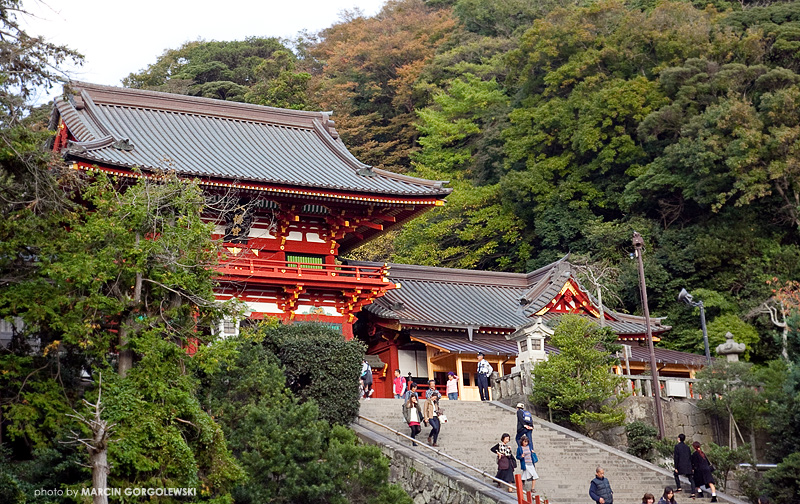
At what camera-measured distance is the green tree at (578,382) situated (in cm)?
2194

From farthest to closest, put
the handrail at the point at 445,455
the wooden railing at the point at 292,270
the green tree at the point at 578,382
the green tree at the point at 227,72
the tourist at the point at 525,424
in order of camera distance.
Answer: the green tree at the point at 227,72 < the wooden railing at the point at 292,270 < the green tree at the point at 578,382 < the tourist at the point at 525,424 < the handrail at the point at 445,455

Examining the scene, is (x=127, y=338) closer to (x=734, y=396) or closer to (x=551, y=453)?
(x=551, y=453)

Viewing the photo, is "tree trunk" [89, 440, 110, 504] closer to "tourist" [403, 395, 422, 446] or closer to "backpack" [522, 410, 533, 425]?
"tourist" [403, 395, 422, 446]

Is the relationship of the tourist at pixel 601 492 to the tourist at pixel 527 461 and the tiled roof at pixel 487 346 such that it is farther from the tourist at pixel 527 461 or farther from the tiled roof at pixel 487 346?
the tiled roof at pixel 487 346

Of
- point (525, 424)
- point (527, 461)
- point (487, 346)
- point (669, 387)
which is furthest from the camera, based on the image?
point (487, 346)

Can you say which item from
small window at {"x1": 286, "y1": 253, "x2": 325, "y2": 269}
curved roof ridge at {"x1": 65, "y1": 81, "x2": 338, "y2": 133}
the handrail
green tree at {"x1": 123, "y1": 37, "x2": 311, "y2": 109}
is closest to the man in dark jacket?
the handrail

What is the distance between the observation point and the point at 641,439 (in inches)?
861

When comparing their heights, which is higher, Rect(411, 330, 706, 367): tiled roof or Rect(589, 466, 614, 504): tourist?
Rect(411, 330, 706, 367): tiled roof

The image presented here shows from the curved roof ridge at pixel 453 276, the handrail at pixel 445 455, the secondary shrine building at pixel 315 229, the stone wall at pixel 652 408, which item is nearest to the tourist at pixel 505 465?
the handrail at pixel 445 455

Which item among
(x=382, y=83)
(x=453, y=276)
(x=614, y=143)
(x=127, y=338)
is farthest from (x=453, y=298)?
(x=382, y=83)

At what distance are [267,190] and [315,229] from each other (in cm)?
284

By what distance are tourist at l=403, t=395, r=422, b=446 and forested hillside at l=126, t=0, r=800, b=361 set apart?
1666 centimetres

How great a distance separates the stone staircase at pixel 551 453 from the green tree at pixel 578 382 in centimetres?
92

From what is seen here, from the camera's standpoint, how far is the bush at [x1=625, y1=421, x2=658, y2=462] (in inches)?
857
